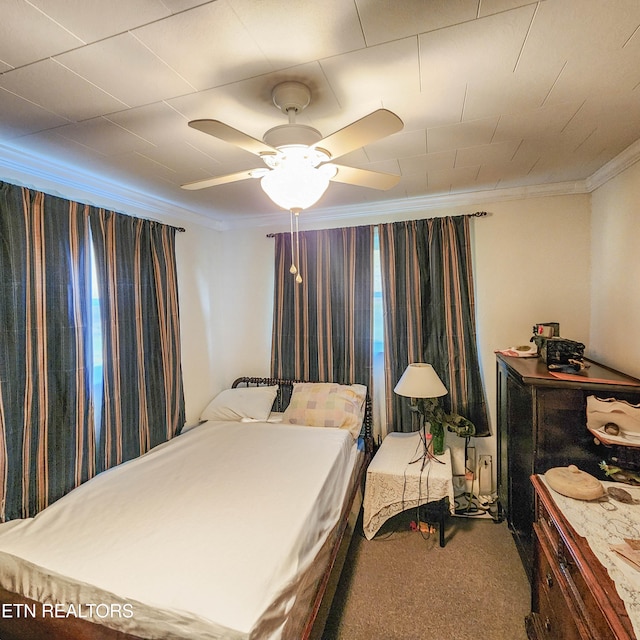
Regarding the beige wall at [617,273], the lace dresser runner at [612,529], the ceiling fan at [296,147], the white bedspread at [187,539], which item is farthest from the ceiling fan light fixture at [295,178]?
the beige wall at [617,273]

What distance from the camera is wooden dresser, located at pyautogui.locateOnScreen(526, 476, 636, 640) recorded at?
943mm

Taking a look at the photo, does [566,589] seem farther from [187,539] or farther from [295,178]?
[295,178]

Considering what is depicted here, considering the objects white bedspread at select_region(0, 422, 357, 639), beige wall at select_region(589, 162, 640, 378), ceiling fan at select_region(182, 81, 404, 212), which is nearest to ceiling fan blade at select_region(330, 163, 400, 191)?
ceiling fan at select_region(182, 81, 404, 212)

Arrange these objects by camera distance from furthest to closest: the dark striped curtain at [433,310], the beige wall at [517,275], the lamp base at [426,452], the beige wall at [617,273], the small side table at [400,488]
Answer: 1. the dark striped curtain at [433,310]
2. the beige wall at [517,275]
3. the lamp base at [426,452]
4. the small side table at [400,488]
5. the beige wall at [617,273]

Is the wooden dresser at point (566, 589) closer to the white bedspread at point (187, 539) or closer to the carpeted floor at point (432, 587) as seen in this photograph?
the carpeted floor at point (432, 587)

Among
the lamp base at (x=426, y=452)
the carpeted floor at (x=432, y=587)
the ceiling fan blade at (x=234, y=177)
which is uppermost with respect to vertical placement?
the ceiling fan blade at (x=234, y=177)

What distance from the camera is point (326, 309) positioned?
3.05m

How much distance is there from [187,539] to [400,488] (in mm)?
1376

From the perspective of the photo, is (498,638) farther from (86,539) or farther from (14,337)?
(14,337)

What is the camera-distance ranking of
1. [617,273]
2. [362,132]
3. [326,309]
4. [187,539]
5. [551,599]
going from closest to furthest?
[362,132] < [551,599] < [187,539] < [617,273] < [326,309]

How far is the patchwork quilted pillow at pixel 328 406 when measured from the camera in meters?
2.71

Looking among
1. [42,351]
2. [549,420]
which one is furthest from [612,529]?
[42,351]

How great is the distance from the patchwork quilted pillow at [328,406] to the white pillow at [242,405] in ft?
0.74

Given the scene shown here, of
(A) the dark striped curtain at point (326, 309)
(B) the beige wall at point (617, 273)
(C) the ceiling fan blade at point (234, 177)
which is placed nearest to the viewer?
(C) the ceiling fan blade at point (234, 177)
